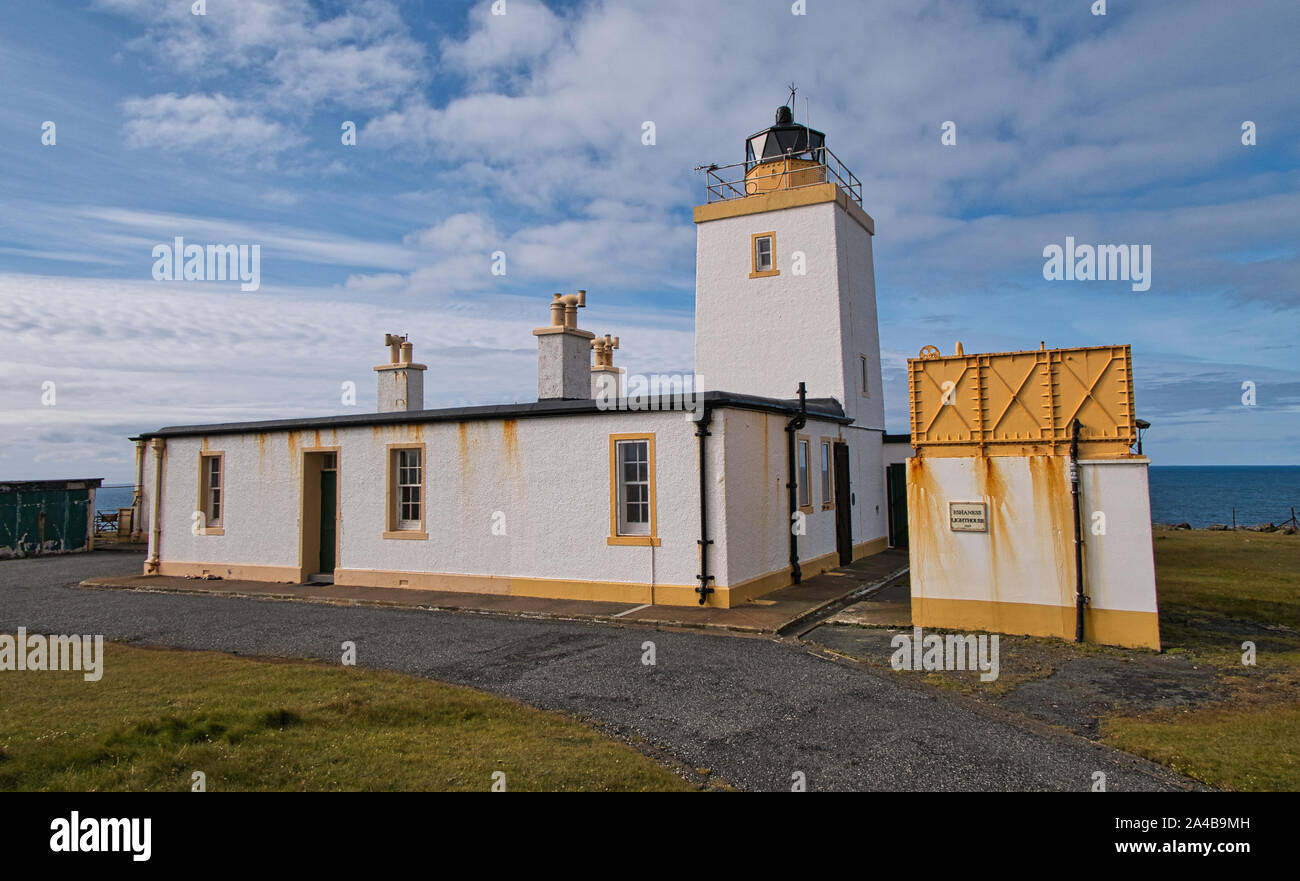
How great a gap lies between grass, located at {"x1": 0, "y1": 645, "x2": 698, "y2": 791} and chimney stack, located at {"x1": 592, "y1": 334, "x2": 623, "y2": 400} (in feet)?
42.3

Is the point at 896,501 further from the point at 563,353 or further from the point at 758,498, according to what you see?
the point at 563,353

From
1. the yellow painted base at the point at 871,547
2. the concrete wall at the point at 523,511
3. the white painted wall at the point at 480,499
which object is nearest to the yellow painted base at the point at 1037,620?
the concrete wall at the point at 523,511

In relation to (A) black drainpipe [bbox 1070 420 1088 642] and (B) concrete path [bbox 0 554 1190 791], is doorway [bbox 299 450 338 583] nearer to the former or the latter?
(B) concrete path [bbox 0 554 1190 791]

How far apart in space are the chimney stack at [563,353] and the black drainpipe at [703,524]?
210 inches

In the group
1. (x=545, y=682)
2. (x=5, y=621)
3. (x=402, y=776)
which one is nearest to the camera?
(x=402, y=776)

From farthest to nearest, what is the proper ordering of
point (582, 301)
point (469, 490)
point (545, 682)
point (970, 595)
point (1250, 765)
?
point (582, 301), point (469, 490), point (970, 595), point (545, 682), point (1250, 765)

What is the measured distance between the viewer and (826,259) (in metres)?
19.2

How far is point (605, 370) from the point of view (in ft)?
69.8

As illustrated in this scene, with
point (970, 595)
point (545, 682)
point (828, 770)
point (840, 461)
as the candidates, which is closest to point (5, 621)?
point (545, 682)

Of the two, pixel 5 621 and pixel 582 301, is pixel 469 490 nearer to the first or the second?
pixel 582 301

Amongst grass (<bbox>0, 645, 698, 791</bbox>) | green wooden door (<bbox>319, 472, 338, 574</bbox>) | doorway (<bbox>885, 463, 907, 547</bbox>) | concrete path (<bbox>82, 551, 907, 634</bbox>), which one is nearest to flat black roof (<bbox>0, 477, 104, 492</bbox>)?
concrete path (<bbox>82, 551, 907, 634</bbox>)

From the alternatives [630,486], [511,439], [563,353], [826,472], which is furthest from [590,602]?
[826,472]

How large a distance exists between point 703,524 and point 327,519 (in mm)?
9032

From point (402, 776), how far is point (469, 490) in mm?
9518
